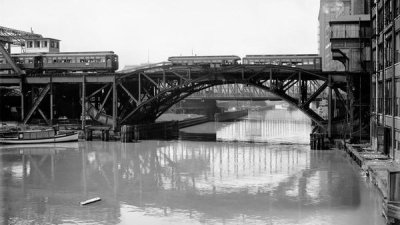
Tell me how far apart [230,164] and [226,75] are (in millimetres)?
22418

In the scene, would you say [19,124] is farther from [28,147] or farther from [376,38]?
[376,38]

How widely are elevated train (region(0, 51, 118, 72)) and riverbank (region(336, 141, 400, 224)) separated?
37.1 m

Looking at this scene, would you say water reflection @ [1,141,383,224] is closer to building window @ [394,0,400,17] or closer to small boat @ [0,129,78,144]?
small boat @ [0,129,78,144]

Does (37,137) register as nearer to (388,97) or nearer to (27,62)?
(27,62)

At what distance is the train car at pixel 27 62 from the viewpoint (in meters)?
79.8

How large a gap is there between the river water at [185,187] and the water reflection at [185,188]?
6cm

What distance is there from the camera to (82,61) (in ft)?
256

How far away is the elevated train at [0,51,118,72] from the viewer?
77750 millimetres

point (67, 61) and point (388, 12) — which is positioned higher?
point (388, 12)

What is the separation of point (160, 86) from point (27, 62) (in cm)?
2335

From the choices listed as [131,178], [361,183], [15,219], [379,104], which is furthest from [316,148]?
[15,219]

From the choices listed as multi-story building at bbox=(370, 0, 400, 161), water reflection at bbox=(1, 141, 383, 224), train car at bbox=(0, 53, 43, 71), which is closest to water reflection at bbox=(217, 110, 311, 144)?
water reflection at bbox=(1, 141, 383, 224)

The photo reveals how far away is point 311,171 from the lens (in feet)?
149

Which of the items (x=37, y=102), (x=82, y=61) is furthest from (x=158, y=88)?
(x=37, y=102)
